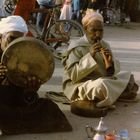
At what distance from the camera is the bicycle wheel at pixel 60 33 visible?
9.29 metres

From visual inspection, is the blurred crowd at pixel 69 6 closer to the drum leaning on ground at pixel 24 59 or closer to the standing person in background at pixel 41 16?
the standing person in background at pixel 41 16

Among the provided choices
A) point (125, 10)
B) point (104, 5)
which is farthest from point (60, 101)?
point (125, 10)

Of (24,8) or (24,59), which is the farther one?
(24,8)

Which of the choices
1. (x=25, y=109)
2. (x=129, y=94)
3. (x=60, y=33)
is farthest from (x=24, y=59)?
(x=60, y=33)

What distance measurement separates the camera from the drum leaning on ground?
15.2ft

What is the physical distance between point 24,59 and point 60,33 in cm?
486

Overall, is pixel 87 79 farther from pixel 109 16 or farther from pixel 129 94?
pixel 109 16

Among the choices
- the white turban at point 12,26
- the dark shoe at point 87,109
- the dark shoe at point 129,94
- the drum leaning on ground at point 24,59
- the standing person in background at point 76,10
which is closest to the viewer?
the drum leaning on ground at point 24,59

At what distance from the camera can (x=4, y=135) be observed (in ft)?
15.3

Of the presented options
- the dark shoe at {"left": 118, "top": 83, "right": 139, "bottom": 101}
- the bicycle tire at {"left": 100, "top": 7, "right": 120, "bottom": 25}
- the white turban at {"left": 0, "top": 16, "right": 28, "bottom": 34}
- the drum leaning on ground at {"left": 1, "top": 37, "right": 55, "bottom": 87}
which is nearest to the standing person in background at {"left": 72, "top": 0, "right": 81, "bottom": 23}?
the bicycle tire at {"left": 100, "top": 7, "right": 120, "bottom": 25}

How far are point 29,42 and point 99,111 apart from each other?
3.95 feet

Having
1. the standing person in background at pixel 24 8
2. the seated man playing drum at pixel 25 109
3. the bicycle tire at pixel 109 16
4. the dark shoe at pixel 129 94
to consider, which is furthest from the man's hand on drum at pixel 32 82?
the bicycle tire at pixel 109 16

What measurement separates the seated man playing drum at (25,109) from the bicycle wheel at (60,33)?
13.8 feet

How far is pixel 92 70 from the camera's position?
5570 millimetres
